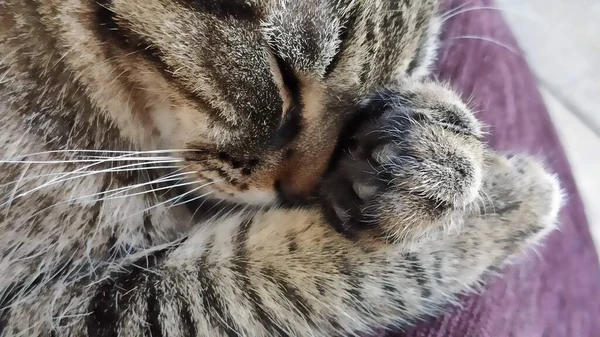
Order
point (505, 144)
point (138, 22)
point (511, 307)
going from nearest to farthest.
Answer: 1. point (138, 22)
2. point (511, 307)
3. point (505, 144)

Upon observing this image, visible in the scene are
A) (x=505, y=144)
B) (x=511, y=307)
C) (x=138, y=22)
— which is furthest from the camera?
(x=505, y=144)

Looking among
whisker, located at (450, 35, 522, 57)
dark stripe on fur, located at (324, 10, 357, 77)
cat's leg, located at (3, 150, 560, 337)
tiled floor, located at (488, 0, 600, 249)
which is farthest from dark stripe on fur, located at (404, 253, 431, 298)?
tiled floor, located at (488, 0, 600, 249)

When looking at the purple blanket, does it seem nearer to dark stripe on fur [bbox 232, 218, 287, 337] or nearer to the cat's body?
the cat's body

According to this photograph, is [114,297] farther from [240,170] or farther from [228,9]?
[228,9]

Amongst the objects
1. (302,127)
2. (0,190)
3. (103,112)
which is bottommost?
(0,190)

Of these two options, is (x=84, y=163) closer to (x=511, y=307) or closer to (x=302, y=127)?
(x=302, y=127)

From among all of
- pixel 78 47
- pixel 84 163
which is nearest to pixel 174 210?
pixel 84 163
